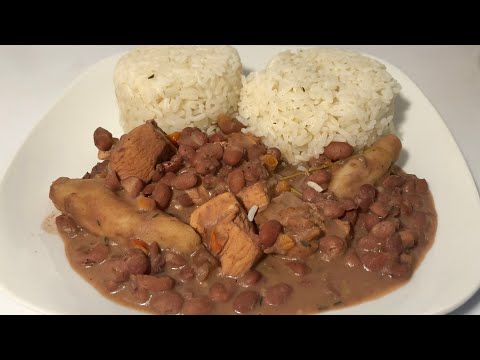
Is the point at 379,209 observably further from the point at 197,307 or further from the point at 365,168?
the point at 197,307

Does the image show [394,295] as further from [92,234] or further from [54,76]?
[54,76]

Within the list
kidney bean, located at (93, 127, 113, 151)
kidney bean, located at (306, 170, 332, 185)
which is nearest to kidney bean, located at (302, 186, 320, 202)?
kidney bean, located at (306, 170, 332, 185)

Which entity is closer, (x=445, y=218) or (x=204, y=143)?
(x=445, y=218)

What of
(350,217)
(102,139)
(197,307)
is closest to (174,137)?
(102,139)

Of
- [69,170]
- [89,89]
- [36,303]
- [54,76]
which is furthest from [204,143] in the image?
[54,76]

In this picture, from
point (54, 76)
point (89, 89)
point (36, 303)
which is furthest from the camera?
point (54, 76)
